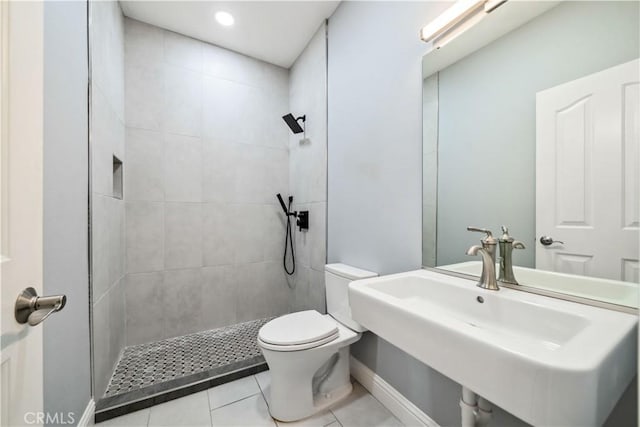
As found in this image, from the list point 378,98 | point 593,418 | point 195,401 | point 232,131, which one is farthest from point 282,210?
point 593,418

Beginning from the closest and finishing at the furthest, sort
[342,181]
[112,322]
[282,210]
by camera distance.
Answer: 1. [112,322]
2. [342,181]
3. [282,210]

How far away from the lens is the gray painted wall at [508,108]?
0.79 m

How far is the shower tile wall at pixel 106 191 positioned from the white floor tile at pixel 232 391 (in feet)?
1.95

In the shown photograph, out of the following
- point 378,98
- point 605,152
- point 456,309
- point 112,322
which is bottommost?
point 112,322

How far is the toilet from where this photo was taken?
49.1 inches

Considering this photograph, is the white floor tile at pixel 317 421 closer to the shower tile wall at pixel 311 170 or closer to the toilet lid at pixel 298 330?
the toilet lid at pixel 298 330

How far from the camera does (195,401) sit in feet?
4.74

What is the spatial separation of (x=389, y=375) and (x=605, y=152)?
1.36 meters

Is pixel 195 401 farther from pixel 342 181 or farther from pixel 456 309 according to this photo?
pixel 342 181

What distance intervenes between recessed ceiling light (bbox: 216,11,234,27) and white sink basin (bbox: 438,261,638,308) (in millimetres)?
2396

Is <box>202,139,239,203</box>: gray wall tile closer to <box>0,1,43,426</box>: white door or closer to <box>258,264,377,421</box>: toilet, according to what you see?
<box>258,264,377,421</box>: toilet

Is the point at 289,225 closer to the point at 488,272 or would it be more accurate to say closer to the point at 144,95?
the point at 144,95

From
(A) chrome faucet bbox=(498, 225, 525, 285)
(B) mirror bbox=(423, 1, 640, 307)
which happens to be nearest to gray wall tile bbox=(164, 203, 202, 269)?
(B) mirror bbox=(423, 1, 640, 307)

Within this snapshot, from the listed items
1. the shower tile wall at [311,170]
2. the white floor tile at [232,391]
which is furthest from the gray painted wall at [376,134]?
the white floor tile at [232,391]
